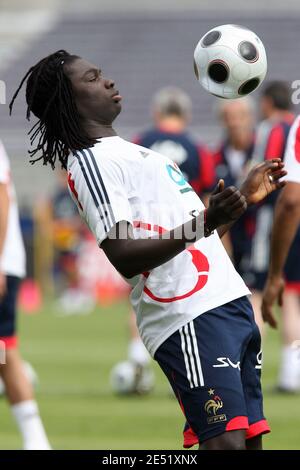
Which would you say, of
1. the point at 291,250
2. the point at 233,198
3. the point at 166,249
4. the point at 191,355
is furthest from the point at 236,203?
the point at 291,250

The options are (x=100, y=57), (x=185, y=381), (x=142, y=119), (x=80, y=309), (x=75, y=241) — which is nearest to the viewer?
(x=185, y=381)

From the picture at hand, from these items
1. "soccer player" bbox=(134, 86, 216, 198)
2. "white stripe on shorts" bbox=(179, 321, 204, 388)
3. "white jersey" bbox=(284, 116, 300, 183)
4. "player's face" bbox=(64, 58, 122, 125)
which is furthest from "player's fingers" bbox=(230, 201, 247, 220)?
"soccer player" bbox=(134, 86, 216, 198)

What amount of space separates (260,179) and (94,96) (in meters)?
0.79

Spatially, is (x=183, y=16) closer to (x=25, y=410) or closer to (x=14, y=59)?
(x=14, y=59)

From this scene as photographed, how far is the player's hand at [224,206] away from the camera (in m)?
4.33

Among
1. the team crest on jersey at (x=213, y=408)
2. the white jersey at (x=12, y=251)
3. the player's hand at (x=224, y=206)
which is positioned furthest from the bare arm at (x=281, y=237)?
the white jersey at (x=12, y=251)

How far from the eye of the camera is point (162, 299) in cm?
482

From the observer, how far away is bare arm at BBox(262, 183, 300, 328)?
5980 mm

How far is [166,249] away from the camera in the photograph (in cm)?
448

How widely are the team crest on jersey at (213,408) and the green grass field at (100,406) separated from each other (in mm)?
2669

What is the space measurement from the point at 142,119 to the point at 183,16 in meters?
5.14

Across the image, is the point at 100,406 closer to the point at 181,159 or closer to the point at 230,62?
the point at 181,159
